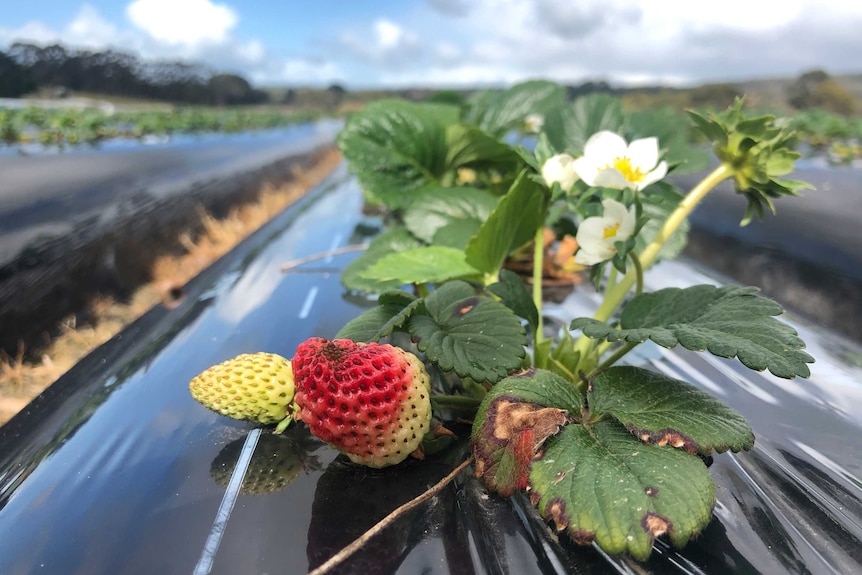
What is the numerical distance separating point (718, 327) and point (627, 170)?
237 millimetres

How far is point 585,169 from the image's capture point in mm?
629

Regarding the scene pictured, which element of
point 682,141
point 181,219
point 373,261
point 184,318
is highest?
point 682,141

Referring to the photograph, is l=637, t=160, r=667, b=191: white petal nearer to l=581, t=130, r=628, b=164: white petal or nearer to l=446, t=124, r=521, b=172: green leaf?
l=581, t=130, r=628, b=164: white petal

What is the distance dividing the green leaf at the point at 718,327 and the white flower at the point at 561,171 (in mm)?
175

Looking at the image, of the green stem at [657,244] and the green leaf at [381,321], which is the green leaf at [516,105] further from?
the green leaf at [381,321]

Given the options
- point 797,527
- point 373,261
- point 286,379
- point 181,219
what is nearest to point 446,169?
point 373,261

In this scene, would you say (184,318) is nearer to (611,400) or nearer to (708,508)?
(611,400)

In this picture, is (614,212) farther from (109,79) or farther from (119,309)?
(109,79)

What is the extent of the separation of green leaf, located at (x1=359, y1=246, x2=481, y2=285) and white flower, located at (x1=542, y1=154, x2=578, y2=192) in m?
0.19

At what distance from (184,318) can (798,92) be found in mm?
5033

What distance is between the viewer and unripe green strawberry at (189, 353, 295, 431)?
548mm

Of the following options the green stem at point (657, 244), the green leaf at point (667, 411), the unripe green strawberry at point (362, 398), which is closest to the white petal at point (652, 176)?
the green stem at point (657, 244)

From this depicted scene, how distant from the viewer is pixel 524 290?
0.66m

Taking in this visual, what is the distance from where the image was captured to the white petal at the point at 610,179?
580mm
